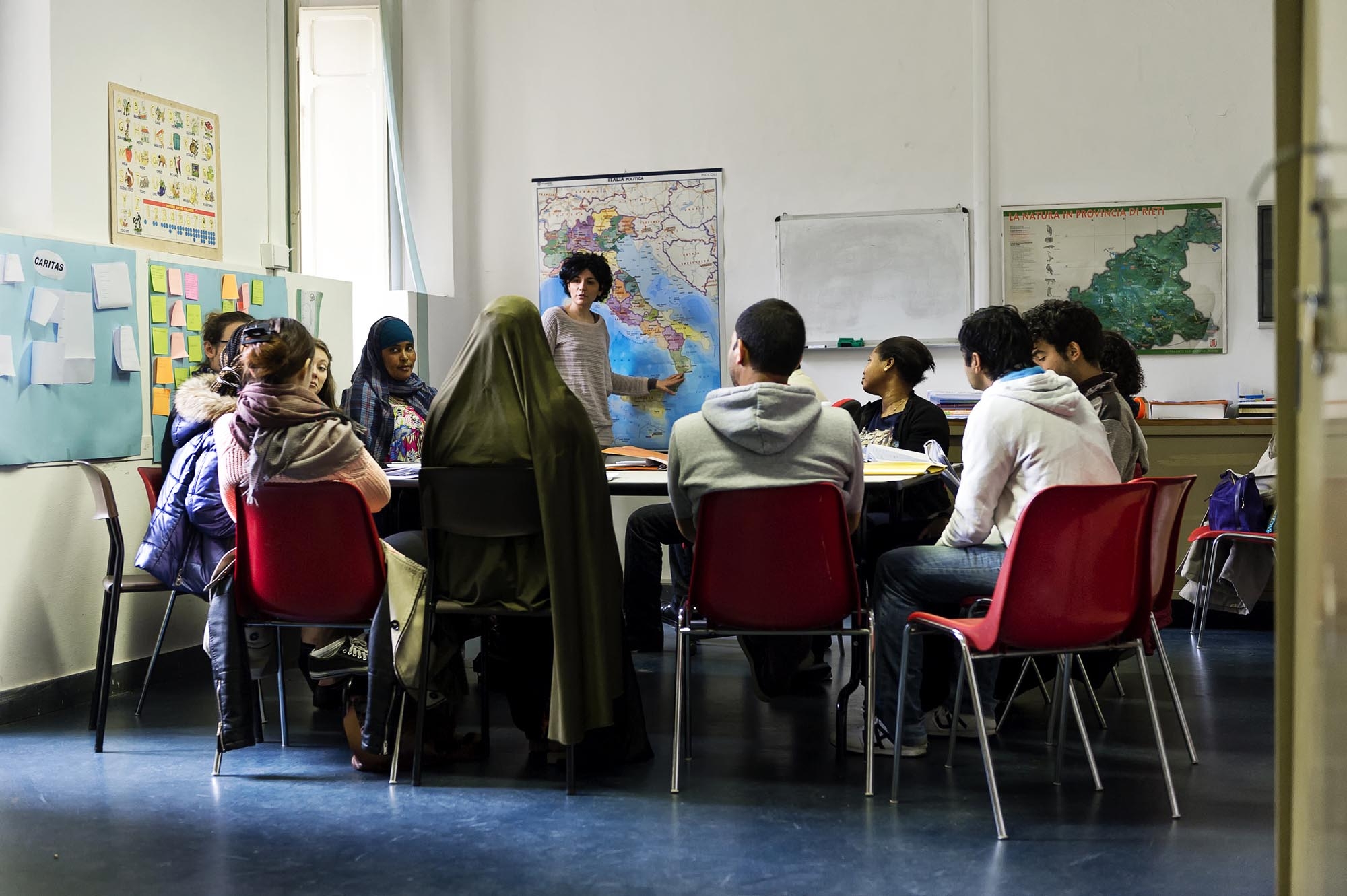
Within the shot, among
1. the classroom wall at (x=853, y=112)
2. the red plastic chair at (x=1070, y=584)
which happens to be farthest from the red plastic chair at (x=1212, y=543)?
the red plastic chair at (x=1070, y=584)

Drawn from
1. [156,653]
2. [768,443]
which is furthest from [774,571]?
[156,653]

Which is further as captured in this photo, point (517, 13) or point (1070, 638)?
point (517, 13)

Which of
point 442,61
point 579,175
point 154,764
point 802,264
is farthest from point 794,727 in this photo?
point 442,61

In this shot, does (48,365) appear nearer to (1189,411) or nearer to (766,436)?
(766,436)

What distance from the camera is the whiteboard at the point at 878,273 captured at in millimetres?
6164

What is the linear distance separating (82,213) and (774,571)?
2852 millimetres

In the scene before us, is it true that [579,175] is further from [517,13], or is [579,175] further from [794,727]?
[794,727]

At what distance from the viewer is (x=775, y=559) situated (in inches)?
115

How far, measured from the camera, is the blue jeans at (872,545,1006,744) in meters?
3.09

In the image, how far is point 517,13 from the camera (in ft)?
22.0

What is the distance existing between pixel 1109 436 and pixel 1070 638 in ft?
3.91

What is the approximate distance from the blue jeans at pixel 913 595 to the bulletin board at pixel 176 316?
2.61 meters

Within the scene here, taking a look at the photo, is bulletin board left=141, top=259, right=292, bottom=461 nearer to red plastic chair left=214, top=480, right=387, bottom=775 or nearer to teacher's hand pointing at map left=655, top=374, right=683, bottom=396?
red plastic chair left=214, top=480, right=387, bottom=775

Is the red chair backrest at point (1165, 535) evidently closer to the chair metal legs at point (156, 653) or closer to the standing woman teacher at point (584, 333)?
the chair metal legs at point (156, 653)
